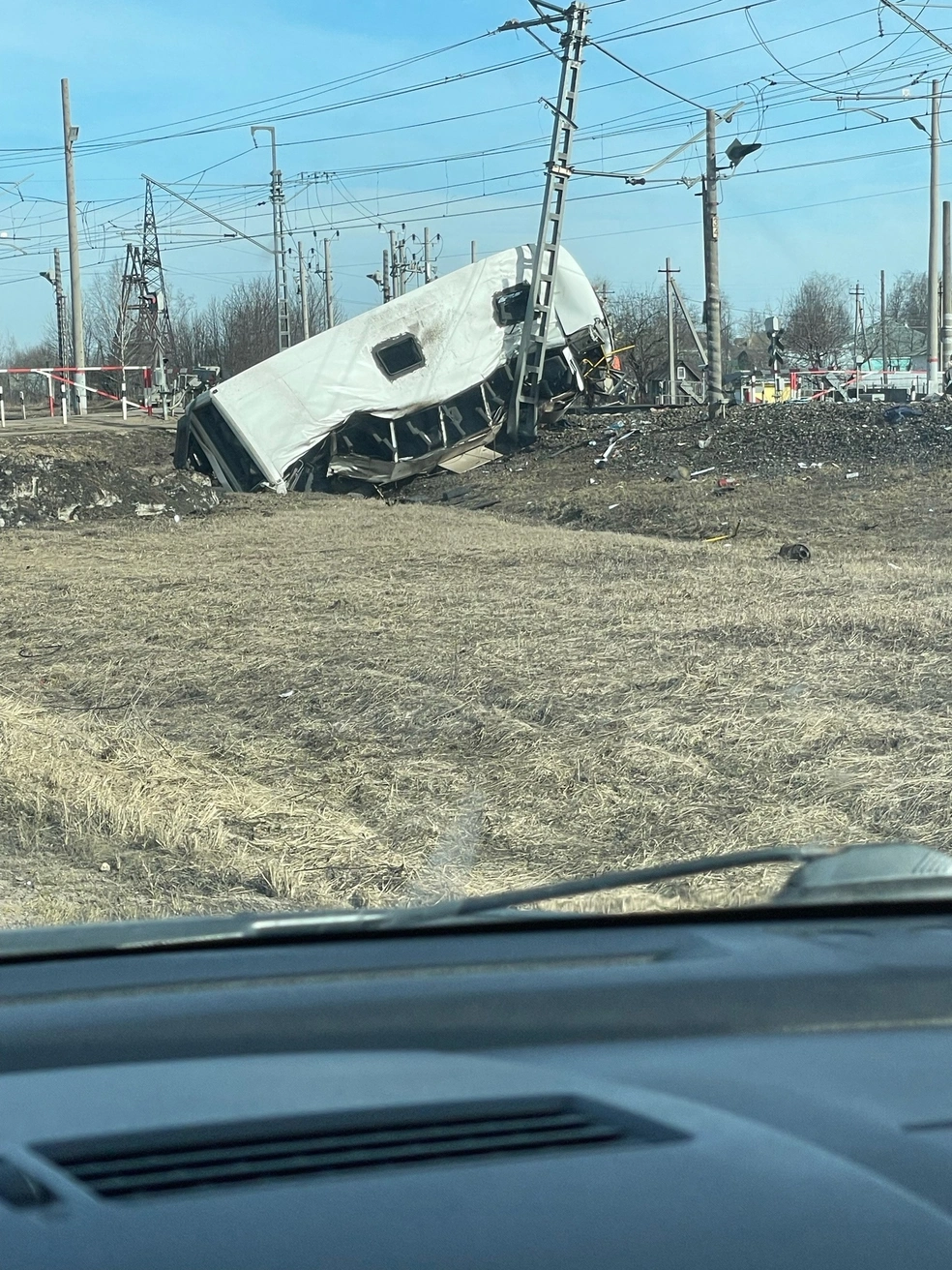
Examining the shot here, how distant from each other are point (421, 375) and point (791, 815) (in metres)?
17.7

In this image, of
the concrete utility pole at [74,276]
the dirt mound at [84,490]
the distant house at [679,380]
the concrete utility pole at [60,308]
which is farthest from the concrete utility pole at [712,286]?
the concrete utility pole at [60,308]

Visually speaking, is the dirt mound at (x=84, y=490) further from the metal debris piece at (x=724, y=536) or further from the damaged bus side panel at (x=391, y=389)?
the metal debris piece at (x=724, y=536)

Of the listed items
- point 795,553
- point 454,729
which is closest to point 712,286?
point 795,553

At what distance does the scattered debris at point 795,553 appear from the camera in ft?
41.6

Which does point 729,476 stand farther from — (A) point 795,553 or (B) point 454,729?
(B) point 454,729

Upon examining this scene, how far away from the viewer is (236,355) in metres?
66.0

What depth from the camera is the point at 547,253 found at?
22719mm

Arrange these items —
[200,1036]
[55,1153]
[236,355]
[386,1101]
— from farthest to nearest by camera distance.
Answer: [236,355], [200,1036], [386,1101], [55,1153]

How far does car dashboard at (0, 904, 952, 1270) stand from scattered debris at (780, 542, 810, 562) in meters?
10.5

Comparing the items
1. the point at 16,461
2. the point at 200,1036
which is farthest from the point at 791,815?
the point at 16,461

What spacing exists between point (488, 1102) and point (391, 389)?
2075cm

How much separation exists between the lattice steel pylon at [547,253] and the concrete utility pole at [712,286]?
2.56 metres

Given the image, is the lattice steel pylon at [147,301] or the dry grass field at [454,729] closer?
the dry grass field at [454,729]

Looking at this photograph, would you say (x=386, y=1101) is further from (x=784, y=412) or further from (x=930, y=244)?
(x=930, y=244)
